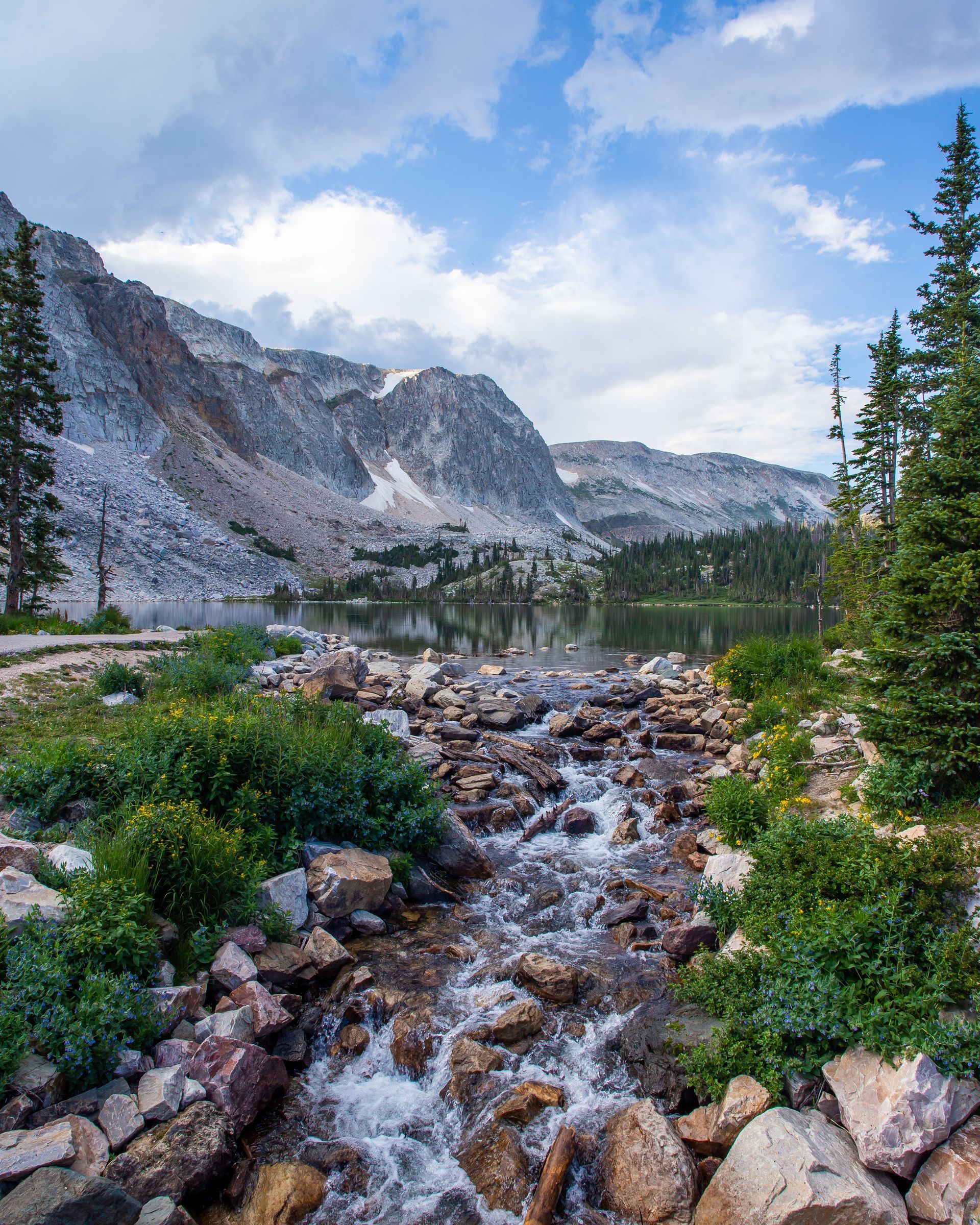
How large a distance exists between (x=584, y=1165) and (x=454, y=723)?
15.0 m

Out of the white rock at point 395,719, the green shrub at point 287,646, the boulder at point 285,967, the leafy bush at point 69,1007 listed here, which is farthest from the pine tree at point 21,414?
the leafy bush at point 69,1007

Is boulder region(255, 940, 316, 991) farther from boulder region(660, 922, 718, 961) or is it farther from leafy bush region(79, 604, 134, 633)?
leafy bush region(79, 604, 134, 633)

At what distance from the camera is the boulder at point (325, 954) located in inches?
328

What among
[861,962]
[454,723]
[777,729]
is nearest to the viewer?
[861,962]

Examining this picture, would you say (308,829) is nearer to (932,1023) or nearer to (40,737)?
(40,737)

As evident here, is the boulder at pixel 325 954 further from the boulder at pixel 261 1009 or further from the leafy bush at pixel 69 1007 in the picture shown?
the leafy bush at pixel 69 1007

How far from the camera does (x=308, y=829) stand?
10.6m

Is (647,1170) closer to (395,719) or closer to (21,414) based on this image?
(395,719)

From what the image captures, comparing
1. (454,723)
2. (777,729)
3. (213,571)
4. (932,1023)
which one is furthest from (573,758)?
(213,571)

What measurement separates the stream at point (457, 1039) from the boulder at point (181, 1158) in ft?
2.06

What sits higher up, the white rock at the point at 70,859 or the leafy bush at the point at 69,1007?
the white rock at the point at 70,859

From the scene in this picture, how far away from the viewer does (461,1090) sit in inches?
269

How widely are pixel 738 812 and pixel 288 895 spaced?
762 cm

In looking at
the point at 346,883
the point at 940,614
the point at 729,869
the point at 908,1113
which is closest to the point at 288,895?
the point at 346,883
